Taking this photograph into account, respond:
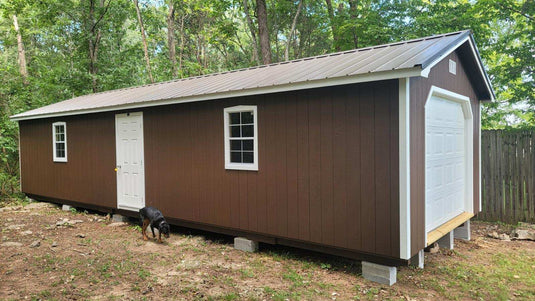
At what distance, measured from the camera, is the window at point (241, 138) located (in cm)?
567

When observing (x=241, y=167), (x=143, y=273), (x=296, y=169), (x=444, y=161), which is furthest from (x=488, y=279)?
(x=143, y=273)

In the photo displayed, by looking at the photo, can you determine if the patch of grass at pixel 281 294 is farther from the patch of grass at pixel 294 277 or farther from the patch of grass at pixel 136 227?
the patch of grass at pixel 136 227

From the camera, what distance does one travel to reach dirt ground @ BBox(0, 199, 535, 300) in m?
4.15

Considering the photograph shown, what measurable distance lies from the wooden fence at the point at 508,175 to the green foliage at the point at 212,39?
1.84 m

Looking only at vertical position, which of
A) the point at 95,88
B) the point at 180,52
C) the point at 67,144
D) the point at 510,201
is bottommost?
the point at 510,201

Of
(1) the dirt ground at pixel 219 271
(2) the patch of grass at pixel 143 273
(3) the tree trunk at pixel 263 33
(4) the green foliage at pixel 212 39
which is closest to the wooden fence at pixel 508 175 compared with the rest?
(1) the dirt ground at pixel 219 271

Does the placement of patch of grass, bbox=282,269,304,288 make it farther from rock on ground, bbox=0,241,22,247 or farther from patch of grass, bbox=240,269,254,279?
rock on ground, bbox=0,241,22,247

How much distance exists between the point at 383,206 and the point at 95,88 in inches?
578

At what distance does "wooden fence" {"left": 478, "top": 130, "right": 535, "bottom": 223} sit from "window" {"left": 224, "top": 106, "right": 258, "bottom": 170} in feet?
16.6

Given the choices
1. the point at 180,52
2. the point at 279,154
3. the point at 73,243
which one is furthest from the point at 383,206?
the point at 180,52

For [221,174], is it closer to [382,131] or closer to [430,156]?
[382,131]

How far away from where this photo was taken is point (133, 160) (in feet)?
25.0

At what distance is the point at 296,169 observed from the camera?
17.1 ft

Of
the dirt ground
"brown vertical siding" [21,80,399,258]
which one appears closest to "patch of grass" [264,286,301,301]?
the dirt ground
